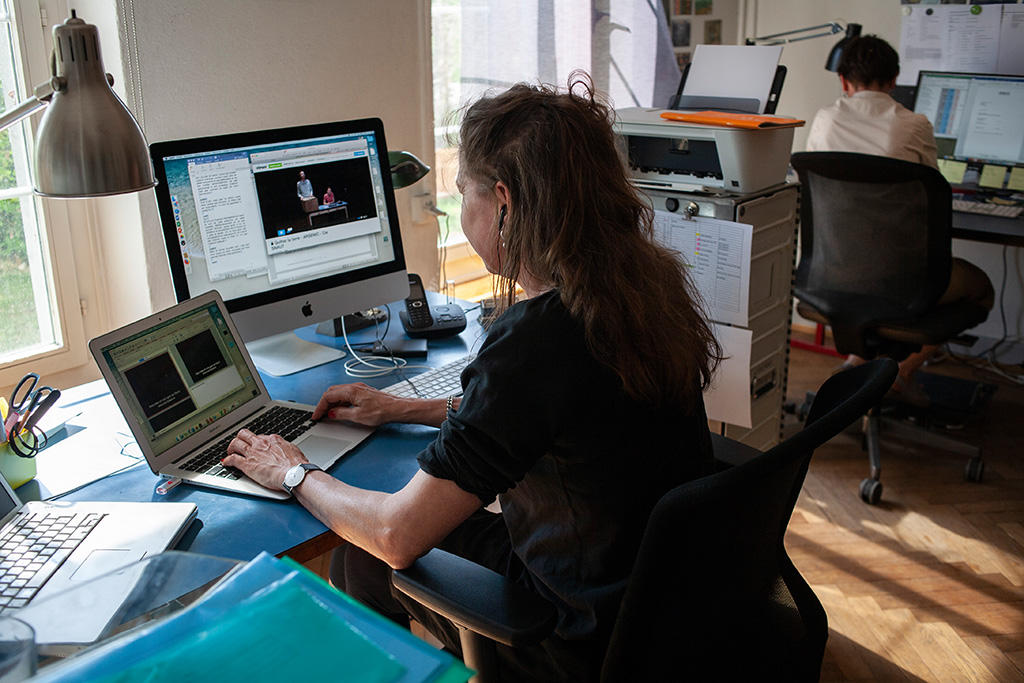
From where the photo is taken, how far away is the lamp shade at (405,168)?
2.03 meters

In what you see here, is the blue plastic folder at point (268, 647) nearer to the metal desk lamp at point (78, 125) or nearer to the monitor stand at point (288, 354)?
the metal desk lamp at point (78, 125)

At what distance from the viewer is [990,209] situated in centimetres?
305

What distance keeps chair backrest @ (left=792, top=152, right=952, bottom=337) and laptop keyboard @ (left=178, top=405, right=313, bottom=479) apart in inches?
69.7

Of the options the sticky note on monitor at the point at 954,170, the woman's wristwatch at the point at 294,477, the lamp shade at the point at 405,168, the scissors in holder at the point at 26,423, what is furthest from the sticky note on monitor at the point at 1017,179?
the scissors in holder at the point at 26,423

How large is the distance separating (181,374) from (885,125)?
8.37ft

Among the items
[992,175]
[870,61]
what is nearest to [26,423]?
[870,61]

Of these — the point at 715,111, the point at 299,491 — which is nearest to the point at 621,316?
the point at 299,491

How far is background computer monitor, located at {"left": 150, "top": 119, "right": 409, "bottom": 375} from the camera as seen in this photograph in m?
1.64

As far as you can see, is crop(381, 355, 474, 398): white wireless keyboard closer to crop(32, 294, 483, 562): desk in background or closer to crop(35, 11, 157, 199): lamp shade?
crop(32, 294, 483, 562): desk in background

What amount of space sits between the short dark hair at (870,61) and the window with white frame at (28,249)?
2.48 m

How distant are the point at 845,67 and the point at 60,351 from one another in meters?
2.65

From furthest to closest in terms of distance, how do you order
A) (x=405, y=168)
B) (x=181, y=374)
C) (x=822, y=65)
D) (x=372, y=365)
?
(x=822, y=65)
(x=405, y=168)
(x=372, y=365)
(x=181, y=374)

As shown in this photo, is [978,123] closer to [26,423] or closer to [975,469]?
[975,469]

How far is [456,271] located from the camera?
3.35 metres
